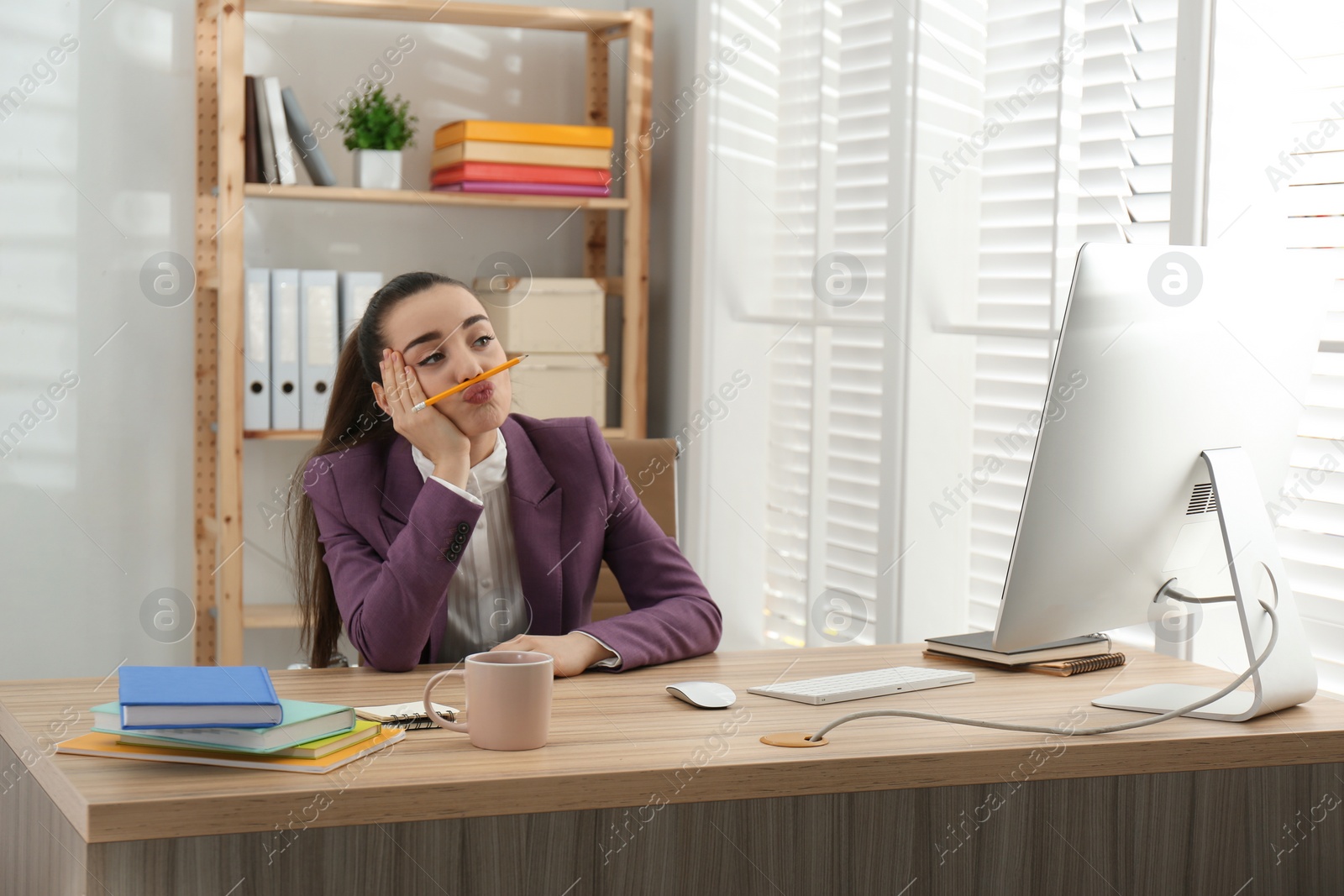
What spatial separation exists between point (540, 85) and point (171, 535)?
152cm

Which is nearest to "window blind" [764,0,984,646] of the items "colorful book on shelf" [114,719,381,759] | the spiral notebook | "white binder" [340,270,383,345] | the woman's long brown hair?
"white binder" [340,270,383,345]

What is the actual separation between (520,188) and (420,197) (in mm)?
239

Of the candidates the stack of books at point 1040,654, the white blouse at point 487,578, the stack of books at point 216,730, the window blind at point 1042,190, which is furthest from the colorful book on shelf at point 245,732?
the window blind at point 1042,190

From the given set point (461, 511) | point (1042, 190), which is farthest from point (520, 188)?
point (461, 511)

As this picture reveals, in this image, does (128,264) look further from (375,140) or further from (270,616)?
(270,616)

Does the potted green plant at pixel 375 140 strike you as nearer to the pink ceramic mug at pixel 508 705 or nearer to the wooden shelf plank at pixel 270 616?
the wooden shelf plank at pixel 270 616

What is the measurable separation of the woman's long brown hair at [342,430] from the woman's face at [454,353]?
4cm

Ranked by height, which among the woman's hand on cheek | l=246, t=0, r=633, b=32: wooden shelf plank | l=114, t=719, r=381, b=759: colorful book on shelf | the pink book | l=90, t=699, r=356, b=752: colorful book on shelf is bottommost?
l=114, t=719, r=381, b=759: colorful book on shelf

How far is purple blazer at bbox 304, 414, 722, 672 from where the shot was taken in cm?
164

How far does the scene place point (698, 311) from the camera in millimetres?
3262

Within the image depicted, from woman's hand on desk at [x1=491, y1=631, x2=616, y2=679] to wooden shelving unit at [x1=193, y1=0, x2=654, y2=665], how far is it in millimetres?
1642

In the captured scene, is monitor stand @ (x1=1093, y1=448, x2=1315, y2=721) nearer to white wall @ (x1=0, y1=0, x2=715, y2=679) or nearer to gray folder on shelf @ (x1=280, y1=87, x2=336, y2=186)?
white wall @ (x1=0, y1=0, x2=715, y2=679)

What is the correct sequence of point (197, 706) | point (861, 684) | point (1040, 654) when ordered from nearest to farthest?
point (197, 706) < point (861, 684) < point (1040, 654)

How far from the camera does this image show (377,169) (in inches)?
125
